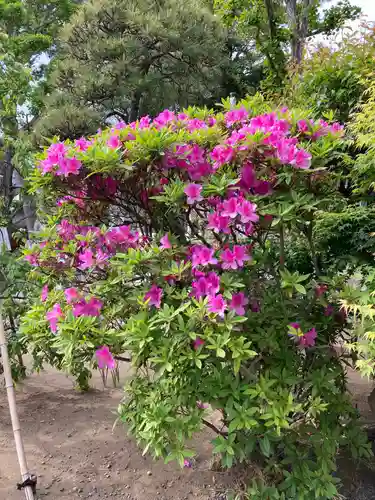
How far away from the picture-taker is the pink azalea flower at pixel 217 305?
142 centimetres

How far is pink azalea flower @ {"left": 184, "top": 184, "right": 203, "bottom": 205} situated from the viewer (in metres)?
1.53

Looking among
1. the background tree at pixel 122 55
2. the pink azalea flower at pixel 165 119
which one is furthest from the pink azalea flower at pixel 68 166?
the background tree at pixel 122 55

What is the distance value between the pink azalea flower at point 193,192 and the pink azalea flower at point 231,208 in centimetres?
11

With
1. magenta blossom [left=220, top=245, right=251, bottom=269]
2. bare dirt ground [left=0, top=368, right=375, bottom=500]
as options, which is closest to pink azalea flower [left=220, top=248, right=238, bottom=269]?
magenta blossom [left=220, top=245, right=251, bottom=269]

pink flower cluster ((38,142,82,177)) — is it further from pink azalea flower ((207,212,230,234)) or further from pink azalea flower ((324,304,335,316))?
pink azalea flower ((324,304,335,316))

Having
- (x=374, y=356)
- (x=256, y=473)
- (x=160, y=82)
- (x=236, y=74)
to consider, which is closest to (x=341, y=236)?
(x=374, y=356)

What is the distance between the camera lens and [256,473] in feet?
6.25

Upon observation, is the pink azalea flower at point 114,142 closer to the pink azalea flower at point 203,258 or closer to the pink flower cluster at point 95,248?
the pink flower cluster at point 95,248

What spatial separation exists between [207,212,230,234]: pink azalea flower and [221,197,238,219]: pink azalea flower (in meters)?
0.03

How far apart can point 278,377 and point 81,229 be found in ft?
3.47

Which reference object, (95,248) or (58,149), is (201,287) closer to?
(95,248)

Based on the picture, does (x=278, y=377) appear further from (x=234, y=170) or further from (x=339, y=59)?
(x=339, y=59)

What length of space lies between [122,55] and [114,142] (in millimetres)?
4608

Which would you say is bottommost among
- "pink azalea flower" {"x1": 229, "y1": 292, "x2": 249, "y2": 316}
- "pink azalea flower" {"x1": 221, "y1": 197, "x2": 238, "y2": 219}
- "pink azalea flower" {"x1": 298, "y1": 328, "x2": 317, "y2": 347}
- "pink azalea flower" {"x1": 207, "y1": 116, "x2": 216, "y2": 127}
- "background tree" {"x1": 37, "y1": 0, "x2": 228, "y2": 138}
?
"pink azalea flower" {"x1": 298, "y1": 328, "x2": 317, "y2": 347}
